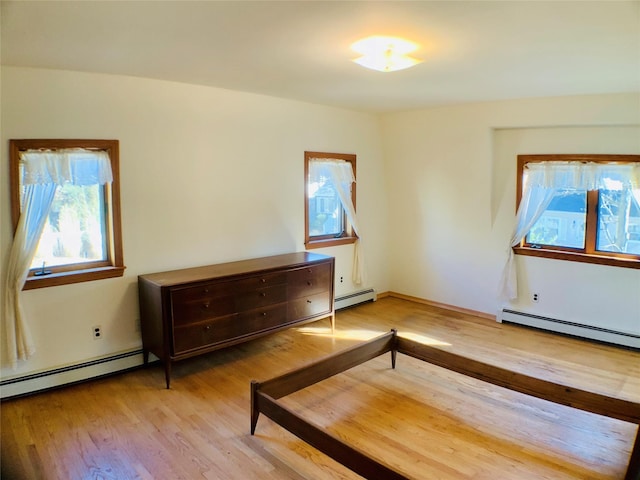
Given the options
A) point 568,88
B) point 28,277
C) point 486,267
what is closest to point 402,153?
point 486,267

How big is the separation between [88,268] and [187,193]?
1.05 m

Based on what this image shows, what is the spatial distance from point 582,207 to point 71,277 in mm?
4942

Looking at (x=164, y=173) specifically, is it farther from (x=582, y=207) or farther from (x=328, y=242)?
(x=582, y=207)

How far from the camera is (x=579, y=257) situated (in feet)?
15.7

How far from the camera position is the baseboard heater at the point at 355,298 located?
569 centimetres

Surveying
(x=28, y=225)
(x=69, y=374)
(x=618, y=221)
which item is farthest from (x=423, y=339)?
(x=28, y=225)

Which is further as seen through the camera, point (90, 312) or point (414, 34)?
point (90, 312)

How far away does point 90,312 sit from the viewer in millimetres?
3703

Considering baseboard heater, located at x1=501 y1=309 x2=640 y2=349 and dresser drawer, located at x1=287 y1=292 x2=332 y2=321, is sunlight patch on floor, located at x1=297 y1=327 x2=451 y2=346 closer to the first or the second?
dresser drawer, located at x1=287 y1=292 x2=332 y2=321

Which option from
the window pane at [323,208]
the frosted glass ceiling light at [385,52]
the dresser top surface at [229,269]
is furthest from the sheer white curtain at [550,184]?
the frosted glass ceiling light at [385,52]

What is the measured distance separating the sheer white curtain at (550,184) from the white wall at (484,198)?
128 mm

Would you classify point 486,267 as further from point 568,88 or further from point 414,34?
point 414,34

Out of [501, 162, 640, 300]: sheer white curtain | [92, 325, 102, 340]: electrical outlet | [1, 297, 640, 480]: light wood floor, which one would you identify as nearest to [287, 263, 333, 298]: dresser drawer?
[1, 297, 640, 480]: light wood floor

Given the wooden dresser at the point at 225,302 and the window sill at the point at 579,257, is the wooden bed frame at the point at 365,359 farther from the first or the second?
the window sill at the point at 579,257
